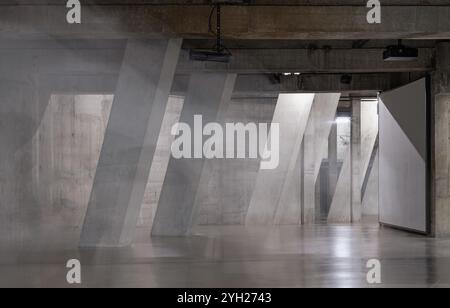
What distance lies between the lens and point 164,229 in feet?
59.3

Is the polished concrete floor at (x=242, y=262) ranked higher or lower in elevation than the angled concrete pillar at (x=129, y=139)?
lower

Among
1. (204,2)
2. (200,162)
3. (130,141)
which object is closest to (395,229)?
(200,162)

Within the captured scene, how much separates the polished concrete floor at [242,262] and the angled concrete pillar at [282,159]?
6.73 metres

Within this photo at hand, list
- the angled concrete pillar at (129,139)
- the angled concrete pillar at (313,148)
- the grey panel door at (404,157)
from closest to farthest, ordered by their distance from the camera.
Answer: the angled concrete pillar at (129,139) < the grey panel door at (404,157) < the angled concrete pillar at (313,148)

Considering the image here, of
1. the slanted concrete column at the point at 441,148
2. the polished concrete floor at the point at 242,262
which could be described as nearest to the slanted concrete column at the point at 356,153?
the polished concrete floor at the point at 242,262

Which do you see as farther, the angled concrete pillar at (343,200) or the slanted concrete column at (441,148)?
the angled concrete pillar at (343,200)

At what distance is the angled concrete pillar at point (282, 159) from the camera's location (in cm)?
2391

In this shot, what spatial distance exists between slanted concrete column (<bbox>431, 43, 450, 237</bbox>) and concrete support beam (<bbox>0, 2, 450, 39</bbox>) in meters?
4.90

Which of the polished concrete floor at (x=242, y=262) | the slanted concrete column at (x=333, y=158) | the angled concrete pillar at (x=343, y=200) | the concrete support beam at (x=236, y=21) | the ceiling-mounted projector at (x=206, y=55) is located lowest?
the polished concrete floor at (x=242, y=262)

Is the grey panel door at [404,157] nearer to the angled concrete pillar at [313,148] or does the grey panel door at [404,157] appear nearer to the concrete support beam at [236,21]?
the angled concrete pillar at [313,148]

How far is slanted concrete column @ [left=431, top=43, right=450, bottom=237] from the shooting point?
1717 cm

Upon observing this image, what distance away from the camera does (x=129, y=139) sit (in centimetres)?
1428

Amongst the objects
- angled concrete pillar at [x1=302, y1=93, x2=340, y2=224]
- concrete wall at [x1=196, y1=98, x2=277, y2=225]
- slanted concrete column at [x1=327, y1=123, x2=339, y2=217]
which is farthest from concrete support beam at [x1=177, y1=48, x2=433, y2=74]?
slanted concrete column at [x1=327, y1=123, x2=339, y2=217]
